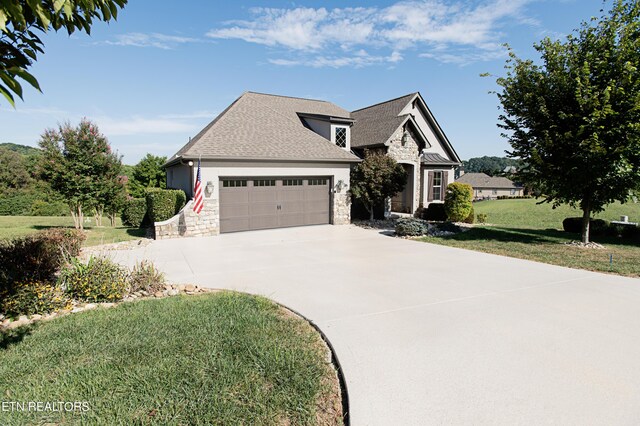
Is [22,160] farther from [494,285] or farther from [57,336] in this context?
[494,285]

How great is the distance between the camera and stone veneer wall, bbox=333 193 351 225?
57.4ft

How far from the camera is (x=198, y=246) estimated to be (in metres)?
12.0

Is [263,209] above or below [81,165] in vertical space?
below

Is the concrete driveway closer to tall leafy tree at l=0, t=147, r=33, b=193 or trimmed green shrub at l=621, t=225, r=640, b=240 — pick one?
trimmed green shrub at l=621, t=225, r=640, b=240

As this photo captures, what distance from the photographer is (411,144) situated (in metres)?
20.8

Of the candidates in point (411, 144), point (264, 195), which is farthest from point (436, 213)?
point (264, 195)

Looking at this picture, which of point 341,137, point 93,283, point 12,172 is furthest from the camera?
point 12,172

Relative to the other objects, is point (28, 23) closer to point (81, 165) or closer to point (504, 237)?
point (81, 165)

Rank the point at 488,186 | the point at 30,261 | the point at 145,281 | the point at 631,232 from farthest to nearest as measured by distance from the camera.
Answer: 1. the point at 488,186
2. the point at 631,232
3. the point at 145,281
4. the point at 30,261

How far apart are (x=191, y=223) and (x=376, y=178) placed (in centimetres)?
899

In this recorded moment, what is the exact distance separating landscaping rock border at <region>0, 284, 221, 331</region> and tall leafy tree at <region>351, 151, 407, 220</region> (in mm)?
11607

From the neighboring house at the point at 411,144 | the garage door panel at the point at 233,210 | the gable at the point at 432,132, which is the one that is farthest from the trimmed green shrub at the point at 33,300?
the gable at the point at 432,132

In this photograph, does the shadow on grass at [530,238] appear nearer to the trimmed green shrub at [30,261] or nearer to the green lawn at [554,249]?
the green lawn at [554,249]

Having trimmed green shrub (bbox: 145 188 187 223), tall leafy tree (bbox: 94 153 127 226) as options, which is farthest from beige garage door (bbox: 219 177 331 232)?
tall leafy tree (bbox: 94 153 127 226)
